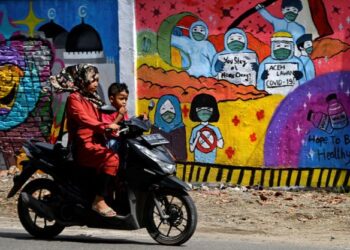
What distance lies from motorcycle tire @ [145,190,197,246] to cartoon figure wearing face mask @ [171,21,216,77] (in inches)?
164

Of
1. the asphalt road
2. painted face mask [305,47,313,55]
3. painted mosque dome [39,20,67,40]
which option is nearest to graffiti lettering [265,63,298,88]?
painted face mask [305,47,313,55]

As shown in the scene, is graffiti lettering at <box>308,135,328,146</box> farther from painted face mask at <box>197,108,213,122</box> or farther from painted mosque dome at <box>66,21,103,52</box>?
painted mosque dome at <box>66,21,103,52</box>

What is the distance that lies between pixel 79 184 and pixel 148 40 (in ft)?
14.1

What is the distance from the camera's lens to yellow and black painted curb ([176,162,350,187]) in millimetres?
11102

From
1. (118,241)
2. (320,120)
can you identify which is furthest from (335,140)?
(118,241)

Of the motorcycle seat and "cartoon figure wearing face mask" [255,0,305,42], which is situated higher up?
"cartoon figure wearing face mask" [255,0,305,42]

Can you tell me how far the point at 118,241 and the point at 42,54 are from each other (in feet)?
16.9

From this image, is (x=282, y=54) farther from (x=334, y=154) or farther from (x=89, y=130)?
(x=89, y=130)

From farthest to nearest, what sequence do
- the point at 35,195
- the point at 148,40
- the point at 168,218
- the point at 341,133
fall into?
1. the point at 148,40
2. the point at 341,133
3. the point at 35,195
4. the point at 168,218

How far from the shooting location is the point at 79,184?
7.89 meters

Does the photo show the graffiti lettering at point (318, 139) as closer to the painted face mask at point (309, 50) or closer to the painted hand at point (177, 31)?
the painted face mask at point (309, 50)

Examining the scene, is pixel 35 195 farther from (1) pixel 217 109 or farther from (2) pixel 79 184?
(1) pixel 217 109

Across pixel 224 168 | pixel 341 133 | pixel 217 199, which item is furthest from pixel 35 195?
pixel 341 133

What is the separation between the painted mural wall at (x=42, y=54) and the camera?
1207cm
